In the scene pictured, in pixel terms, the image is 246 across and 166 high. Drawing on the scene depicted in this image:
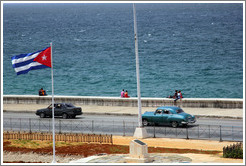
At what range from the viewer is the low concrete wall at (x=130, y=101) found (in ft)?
151

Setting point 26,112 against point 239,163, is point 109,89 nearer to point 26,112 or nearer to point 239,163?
point 26,112

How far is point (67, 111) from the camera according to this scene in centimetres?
4475

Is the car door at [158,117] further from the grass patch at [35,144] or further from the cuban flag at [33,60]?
the cuban flag at [33,60]

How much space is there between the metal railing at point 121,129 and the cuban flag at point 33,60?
385 inches

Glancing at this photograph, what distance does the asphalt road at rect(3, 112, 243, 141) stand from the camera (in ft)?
117

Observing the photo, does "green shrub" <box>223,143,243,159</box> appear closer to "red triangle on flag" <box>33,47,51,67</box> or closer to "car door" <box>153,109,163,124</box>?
"red triangle on flag" <box>33,47,51,67</box>

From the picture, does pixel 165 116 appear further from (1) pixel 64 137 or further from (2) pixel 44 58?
(2) pixel 44 58

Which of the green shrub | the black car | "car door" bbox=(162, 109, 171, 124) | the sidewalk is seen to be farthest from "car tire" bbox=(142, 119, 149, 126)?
the green shrub

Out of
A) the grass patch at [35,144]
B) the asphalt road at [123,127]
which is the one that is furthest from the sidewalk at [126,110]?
the grass patch at [35,144]

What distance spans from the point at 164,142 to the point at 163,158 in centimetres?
624

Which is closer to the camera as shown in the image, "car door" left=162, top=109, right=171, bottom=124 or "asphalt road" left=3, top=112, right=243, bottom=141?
"asphalt road" left=3, top=112, right=243, bottom=141

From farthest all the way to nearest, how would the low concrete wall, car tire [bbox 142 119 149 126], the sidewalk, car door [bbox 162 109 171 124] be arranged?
the low concrete wall
the sidewalk
car tire [bbox 142 119 149 126]
car door [bbox 162 109 171 124]

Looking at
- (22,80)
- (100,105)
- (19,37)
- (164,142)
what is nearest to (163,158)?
(164,142)

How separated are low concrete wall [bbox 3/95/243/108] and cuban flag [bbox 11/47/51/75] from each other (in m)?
21.0
